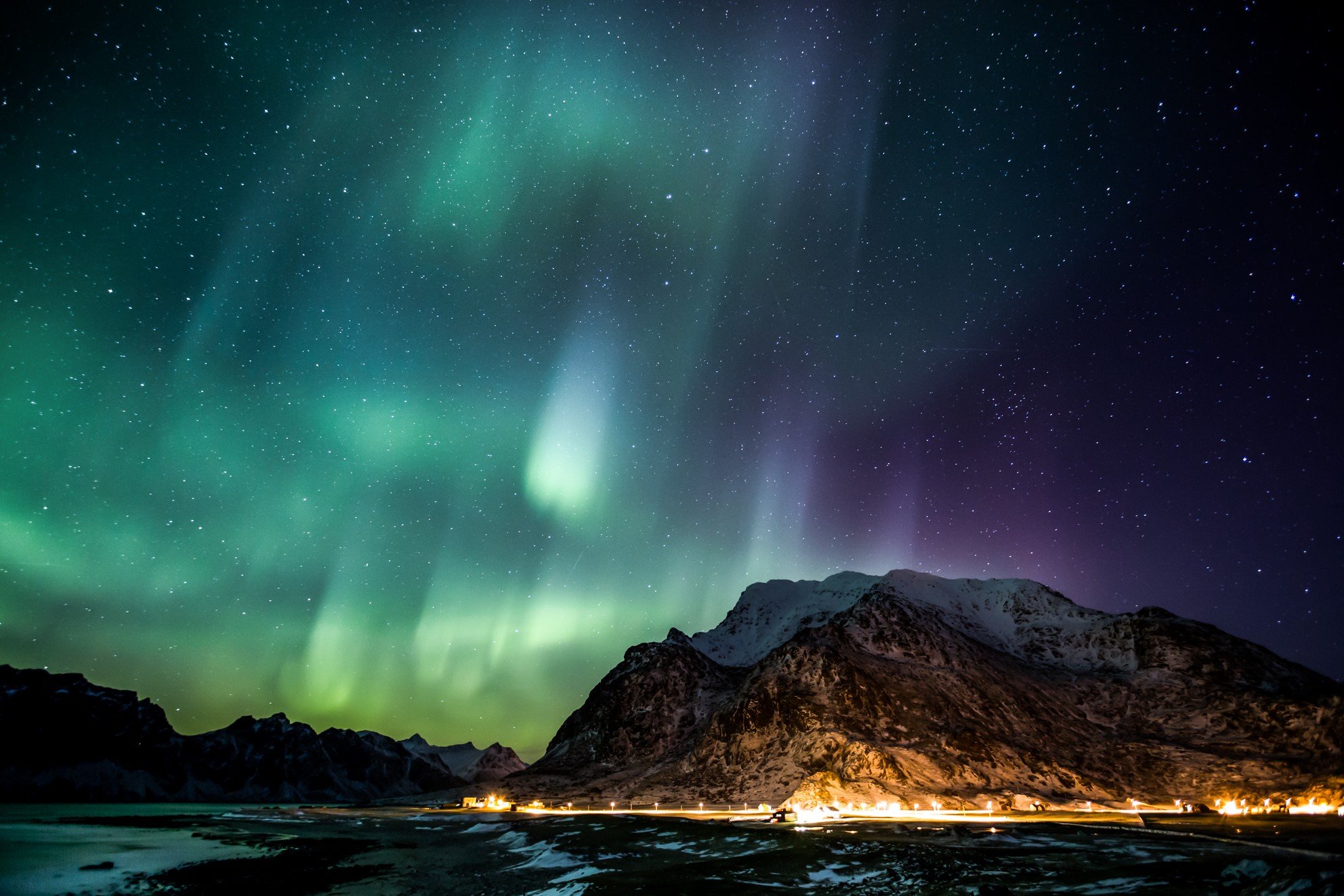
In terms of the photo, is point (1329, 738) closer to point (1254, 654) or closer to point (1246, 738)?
point (1246, 738)

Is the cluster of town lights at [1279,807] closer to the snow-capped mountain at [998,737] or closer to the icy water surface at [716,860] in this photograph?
the snow-capped mountain at [998,737]

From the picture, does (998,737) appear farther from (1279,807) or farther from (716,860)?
(716,860)

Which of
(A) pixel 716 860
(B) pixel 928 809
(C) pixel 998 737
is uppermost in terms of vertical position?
(A) pixel 716 860

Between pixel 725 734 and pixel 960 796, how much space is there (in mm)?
63486

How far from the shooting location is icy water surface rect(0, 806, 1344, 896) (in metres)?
38.2

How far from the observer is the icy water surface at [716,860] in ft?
125

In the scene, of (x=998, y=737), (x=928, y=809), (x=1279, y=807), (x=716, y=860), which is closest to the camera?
(x=716, y=860)

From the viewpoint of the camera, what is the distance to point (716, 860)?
52.4 meters

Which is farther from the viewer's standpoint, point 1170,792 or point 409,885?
point 1170,792

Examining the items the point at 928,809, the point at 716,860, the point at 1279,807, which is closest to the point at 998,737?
the point at 928,809

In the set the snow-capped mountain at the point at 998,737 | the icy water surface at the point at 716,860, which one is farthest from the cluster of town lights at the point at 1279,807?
Answer: the icy water surface at the point at 716,860

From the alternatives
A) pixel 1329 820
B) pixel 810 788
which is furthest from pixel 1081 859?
pixel 810 788

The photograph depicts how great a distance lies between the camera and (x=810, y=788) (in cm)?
13025

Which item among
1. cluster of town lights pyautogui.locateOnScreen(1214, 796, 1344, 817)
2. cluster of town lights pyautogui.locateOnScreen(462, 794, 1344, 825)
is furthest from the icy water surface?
cluster of town lights pyautogui.locateOnScreen(1214, 796, 1344, 817)
